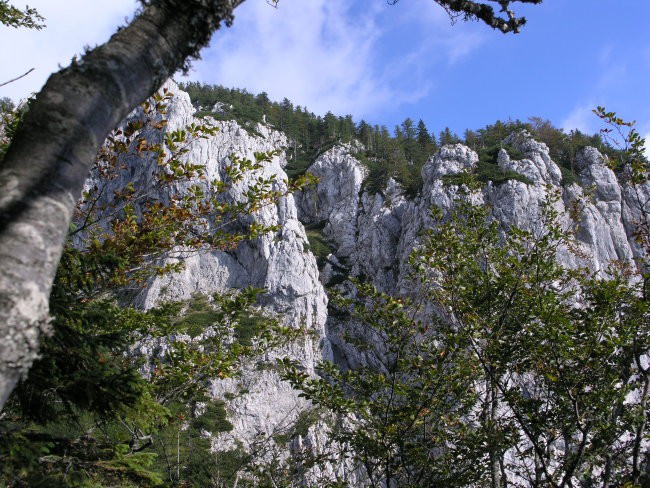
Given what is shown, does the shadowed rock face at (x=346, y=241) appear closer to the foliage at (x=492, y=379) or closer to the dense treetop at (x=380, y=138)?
the dense treetop at (x=380, y=138)

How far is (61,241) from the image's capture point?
1373 millimetres

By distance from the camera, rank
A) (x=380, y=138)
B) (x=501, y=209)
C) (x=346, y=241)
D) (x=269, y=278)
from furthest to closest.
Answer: (x=380, y=138) < (x=346, y=241) < (x=269, y=278) < (x=501, y=209)

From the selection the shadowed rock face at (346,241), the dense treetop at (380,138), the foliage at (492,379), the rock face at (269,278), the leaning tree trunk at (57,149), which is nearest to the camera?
the leaning tree trunk at (57,149)

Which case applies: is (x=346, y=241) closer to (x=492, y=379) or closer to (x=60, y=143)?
(x=492, y=379)

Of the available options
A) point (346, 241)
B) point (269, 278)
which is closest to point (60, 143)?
point (269, 278)

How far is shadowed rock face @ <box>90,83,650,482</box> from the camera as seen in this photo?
48.2 meters

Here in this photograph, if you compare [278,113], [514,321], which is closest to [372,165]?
[278,113]

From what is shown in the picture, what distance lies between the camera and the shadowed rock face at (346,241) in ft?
158

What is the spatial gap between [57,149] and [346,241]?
71.7 metres

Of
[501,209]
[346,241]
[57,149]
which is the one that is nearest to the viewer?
[57,149]

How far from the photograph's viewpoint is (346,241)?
239ft

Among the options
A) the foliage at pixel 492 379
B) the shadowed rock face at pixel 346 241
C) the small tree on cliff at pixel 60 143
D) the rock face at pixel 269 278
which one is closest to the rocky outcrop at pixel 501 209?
the shadowed rock face at pixel 346 241

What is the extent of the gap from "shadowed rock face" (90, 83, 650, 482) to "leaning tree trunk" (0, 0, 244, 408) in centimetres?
4319

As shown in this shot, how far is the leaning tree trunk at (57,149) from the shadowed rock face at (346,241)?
43189 millimetres
